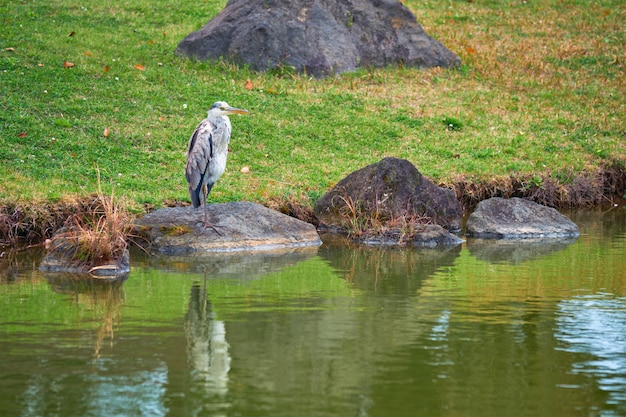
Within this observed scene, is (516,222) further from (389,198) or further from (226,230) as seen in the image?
(226,230)

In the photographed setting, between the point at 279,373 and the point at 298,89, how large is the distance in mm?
13747

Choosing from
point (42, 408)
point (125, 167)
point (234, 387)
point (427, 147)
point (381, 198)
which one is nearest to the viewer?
point (42, 408)

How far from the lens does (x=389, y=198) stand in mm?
15586

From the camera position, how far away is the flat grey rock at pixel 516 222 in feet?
51.6

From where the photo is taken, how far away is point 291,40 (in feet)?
74.5

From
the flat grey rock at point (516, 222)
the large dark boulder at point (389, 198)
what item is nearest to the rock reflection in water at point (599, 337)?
the flat grey rock at point (516, 222)

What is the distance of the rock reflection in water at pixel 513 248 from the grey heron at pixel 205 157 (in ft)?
12.4

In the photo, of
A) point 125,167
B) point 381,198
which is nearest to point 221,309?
point 381,198

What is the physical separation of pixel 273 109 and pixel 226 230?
6634 millimetres

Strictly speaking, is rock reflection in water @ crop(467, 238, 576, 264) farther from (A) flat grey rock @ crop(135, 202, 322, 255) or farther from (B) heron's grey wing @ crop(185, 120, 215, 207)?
(B) heron's grey wing @ crop(185, 120, 215, 207)

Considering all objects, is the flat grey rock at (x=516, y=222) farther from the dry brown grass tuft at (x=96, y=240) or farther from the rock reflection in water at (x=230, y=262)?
the dry brown grass tuft at (x=96, y=240)

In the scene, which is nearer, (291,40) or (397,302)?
(397,302)

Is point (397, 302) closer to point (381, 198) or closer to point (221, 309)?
point (221, 309)

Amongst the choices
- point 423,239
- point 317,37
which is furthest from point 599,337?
point 317,37
